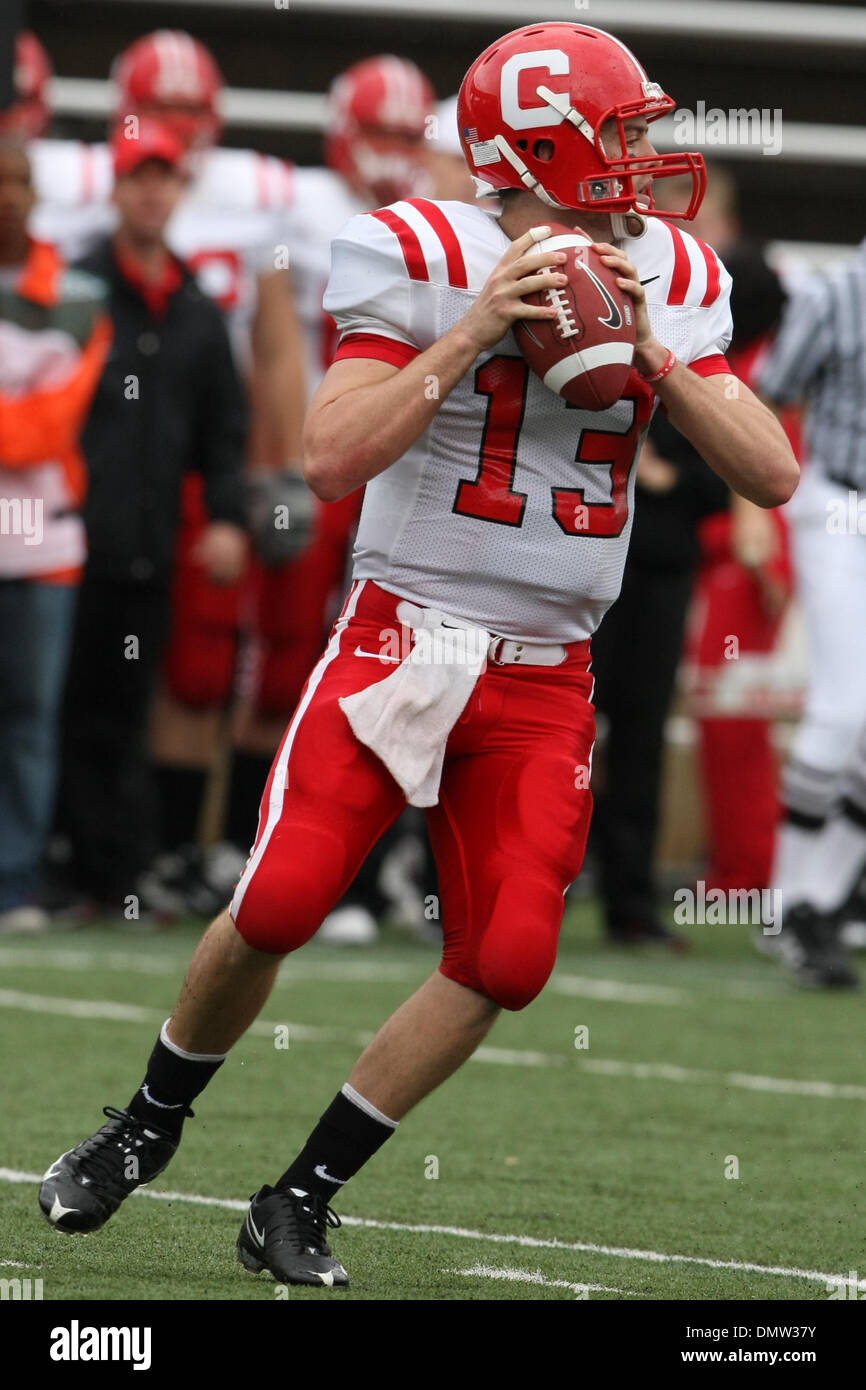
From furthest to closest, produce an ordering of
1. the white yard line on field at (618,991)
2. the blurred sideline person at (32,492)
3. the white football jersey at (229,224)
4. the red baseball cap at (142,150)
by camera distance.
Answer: the white football jersey at (229,224) < the red baseball cap at (142,150) < the blurred sideline person at (32,492) < the white yard line on field at (618,991)

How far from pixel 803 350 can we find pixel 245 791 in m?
2.26

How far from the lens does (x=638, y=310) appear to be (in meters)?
3.34

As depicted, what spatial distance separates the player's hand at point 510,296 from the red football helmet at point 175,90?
202 inches

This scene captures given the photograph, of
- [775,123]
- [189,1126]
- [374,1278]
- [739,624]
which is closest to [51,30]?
[775,123]

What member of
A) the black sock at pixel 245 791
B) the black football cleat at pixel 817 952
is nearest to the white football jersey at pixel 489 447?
the black football cleat at pixel 817 952

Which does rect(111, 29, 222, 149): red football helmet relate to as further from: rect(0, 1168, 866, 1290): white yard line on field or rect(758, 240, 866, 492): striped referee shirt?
rect(0, 1168, 866, 1290): white yard line on field

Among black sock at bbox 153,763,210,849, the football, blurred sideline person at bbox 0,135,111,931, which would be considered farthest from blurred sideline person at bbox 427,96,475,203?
the football

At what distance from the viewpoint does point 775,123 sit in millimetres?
15391

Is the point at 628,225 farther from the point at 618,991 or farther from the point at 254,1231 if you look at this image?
the point at 618,991

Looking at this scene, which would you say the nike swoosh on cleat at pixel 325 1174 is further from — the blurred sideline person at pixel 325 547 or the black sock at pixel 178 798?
the black sock at pixel 178 798

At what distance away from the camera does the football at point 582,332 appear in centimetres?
326

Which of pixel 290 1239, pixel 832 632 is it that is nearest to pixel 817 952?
pixel 832 632

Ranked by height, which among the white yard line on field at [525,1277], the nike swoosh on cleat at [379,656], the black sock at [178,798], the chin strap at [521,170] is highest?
the chin strap at [521,170]

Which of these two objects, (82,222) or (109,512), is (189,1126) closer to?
(109,512)
